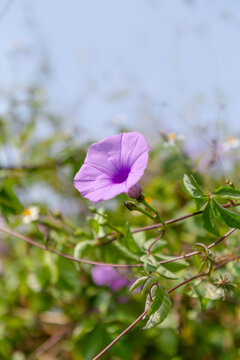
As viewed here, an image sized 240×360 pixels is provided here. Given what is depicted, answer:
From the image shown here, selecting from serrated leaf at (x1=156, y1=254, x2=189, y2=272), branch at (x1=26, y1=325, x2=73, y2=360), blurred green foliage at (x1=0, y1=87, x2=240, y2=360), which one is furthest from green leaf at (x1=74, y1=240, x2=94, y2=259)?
branch at (x1=26, y1=325, x2=73, y2=360)

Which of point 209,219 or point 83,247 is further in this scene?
point 83,247

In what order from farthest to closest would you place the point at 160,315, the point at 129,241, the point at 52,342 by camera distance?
1. the point at 52,342
2. the point at 129,241
3. the point at 160,315

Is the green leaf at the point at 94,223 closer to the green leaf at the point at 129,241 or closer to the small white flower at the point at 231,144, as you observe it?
the green leaf at the point at 129,241

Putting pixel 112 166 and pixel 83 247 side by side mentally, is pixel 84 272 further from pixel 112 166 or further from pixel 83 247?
pixel 112 166

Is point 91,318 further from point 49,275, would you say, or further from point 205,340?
point 205,340

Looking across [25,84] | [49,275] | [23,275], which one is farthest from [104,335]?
[25,84]

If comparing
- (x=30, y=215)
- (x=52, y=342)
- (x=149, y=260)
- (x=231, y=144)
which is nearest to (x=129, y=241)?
(x=149, y=260)

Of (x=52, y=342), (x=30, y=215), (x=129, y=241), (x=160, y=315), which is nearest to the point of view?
(x=160, y=315)

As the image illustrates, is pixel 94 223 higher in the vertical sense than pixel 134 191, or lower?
lower
